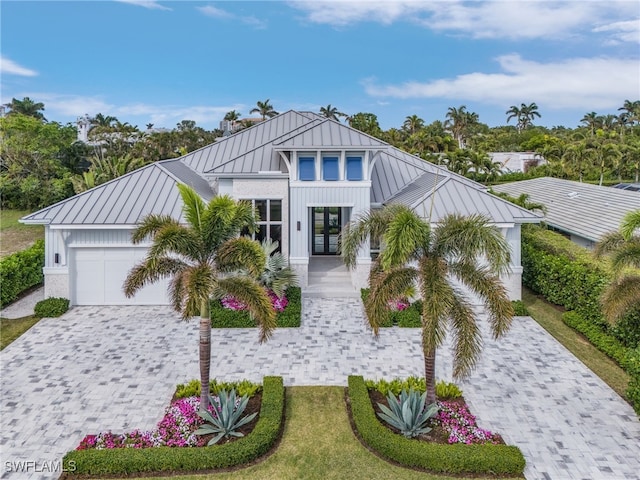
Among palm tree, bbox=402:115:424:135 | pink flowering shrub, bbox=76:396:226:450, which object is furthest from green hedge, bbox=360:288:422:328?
palm tree, bbox=402:115:424:135

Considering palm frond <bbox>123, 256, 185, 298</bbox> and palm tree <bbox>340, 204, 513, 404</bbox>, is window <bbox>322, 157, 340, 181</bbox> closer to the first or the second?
palm tree <bbox>340, 204, 513, 404</bbox>

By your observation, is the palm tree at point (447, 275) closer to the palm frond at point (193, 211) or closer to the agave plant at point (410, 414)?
the agave plant at point (410, 414)

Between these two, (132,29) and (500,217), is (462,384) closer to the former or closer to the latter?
(500,217)

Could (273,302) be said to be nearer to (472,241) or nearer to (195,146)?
(472,241)

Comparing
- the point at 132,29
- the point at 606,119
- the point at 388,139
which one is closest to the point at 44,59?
the point at 132,29


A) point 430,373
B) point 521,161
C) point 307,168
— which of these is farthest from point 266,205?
point 521,161

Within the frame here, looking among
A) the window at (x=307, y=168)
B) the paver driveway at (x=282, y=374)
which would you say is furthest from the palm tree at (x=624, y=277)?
the window at (x=307, y=168)
